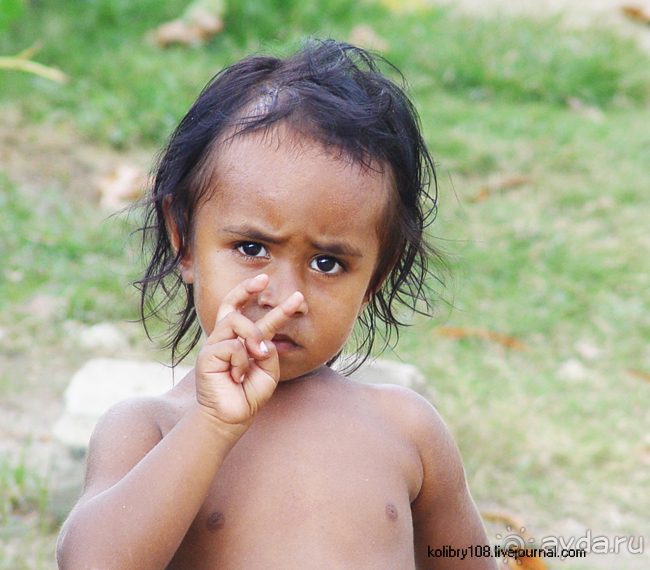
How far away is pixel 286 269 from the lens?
66.1 inches

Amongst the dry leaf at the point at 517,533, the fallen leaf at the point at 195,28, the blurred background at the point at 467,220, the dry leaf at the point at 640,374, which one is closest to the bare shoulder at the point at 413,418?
the dry leaf at the point at 517,533

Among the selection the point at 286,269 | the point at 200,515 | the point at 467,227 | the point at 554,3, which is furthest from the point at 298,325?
the point at 554,3

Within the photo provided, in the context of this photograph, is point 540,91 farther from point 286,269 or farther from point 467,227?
point 286,269

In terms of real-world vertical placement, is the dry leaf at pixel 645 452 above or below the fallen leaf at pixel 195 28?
below

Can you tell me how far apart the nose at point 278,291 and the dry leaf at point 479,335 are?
7.76 ft

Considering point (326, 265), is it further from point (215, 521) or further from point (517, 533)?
point (517, 533)

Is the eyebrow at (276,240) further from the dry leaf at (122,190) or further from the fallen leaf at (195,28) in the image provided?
the fallen leaf at (195,28)

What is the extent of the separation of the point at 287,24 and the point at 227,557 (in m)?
4.79

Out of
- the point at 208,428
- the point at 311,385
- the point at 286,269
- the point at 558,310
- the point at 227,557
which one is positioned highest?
the point at 286,269

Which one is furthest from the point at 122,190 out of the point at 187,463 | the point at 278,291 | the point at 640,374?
the point at 187,463

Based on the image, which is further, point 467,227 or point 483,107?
point 483,107

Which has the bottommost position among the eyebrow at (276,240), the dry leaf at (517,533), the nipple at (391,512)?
the dry leaf at (517,533)

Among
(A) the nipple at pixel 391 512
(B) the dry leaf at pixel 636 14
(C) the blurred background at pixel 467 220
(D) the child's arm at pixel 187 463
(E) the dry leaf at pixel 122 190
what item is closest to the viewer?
(D) the child's arm at pixel 187 463

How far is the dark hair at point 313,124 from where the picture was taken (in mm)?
1766
